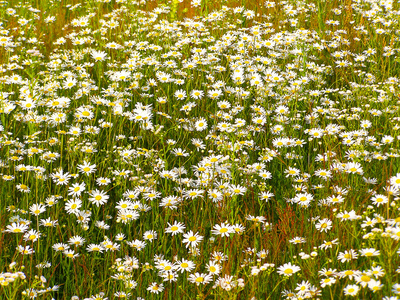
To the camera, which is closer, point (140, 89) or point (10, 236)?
point (10, 236)

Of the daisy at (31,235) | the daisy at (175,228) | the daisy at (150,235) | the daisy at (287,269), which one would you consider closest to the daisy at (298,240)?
the daisy at (287,269)

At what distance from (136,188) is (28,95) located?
156 cm

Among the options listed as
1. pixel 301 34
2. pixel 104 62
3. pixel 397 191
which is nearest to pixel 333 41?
pixel 301 34

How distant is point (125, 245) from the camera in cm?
257

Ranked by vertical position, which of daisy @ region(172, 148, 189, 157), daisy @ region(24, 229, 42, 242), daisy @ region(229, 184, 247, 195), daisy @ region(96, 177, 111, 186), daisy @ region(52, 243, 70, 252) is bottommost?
daisy @ region(52, 243, 70, 252)

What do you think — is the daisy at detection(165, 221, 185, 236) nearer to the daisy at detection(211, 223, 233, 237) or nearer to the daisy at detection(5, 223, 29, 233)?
the daisy at detection(211, 223, 233, 237)

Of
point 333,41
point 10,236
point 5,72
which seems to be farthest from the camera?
point 333,41

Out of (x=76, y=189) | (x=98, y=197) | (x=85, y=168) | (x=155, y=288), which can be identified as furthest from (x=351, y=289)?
(x=85, y=168)

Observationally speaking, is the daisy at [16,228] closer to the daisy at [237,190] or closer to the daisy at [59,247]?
the daisy at [59,247]

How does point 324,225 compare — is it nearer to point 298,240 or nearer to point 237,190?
point 298,240

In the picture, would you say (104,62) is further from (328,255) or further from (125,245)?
(328,255)

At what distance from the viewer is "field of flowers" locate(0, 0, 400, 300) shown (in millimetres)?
2115

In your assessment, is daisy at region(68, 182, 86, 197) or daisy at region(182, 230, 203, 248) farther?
daisy at region(68, 182, 86, 197)

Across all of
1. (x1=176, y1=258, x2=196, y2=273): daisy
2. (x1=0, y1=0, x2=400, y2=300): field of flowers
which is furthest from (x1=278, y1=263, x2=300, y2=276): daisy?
(x1=176, y1=258, x2=196, y2=273): daisy
